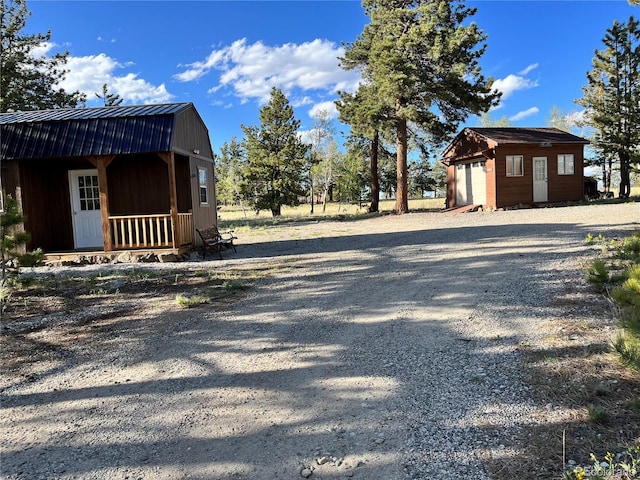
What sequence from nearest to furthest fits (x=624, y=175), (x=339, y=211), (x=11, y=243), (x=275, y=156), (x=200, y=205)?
(x=11, y=243) < (x=200, y=205) < (x=624, y=175) < (x=275, y=156) < (x=339, y=211)

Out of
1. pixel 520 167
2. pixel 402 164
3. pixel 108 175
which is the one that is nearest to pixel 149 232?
pixel 108 175

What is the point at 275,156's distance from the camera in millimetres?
27469

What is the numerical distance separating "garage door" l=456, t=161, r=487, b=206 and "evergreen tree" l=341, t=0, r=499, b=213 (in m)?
2.29

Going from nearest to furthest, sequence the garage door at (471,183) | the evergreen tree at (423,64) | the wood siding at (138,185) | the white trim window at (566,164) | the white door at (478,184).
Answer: the wood siding at (138,185) < the evergreen tree at (423,64) < the white door at (478,184) < the garage door at (471,183) < the white trim window at (566,164)

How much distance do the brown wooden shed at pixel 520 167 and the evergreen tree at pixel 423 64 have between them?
187cm

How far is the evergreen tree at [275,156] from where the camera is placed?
2777 cm

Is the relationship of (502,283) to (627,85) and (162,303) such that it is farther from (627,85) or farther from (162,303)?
(627,85)

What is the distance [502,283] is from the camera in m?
6.34

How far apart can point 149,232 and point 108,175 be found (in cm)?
212

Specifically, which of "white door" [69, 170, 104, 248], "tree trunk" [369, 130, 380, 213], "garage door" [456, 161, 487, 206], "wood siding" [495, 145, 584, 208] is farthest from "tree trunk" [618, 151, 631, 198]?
"white door" [69, 170, 104, 248]

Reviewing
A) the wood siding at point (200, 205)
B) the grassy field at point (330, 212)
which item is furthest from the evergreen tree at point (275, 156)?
the wood siding at point (200, 205)

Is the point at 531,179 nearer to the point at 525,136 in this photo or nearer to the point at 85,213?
the point at 525,136

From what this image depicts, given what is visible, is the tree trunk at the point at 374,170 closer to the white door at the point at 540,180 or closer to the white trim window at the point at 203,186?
the white door at the point at 540,180

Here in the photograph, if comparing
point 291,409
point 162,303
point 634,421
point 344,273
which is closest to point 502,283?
point 344,273
